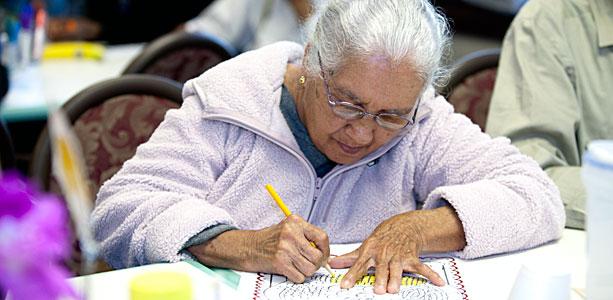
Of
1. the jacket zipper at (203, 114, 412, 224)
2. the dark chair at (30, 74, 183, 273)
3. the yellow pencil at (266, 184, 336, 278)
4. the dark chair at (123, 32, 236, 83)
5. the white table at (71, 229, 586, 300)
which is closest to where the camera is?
the white table at (71, 229, 586, 300)

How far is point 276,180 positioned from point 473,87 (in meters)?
0.96

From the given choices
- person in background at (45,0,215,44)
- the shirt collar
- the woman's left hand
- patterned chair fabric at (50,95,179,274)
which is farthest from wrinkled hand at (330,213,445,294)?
person in background at (45,0,215,44)

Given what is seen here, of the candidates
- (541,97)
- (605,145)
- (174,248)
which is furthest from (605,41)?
(174,248)

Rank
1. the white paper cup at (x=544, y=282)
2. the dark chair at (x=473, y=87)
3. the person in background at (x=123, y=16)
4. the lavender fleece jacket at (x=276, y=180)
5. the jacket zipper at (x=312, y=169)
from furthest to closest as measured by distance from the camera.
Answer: the person in background at (x=123, y=16) < the dark chair at (x=473, y=87) < the jacket zipper at (x=312, y=169) < the lavender fleece jacket at (x=276, y=180) < the white paper cup at (x=544, y=282)

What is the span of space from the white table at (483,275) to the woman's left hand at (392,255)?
0.07m

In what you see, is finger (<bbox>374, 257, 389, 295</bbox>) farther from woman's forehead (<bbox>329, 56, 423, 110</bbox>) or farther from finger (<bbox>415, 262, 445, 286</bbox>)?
woman's forehead (<bbox>329, 56, 423, 110</bbox>)

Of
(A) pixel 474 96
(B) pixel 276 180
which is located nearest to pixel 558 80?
(A) pixel 474 96

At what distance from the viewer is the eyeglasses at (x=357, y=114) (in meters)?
1.64

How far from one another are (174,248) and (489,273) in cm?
56

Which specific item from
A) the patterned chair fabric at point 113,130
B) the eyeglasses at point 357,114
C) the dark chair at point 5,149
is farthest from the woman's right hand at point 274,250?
the dark chair at point 5,149

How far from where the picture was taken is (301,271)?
148 centimetres

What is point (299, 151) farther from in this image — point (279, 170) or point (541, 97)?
point (541, 97)

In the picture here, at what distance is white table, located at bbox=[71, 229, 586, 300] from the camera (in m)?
1.42

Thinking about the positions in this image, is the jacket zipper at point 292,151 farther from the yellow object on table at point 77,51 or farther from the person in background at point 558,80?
the yellow object on table at point 77,51
